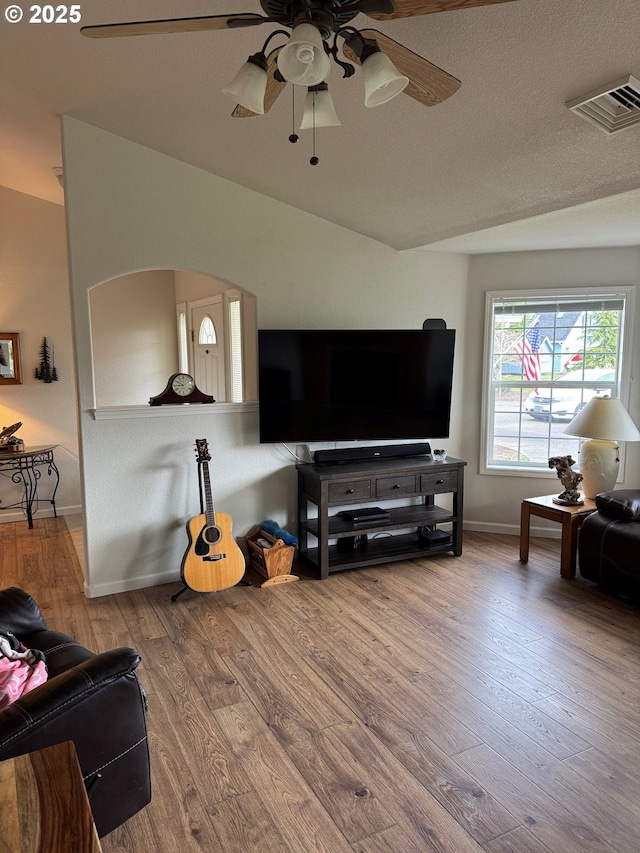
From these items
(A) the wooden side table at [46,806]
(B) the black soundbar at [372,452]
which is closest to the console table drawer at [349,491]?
(B) the black soundbar at [372,452]

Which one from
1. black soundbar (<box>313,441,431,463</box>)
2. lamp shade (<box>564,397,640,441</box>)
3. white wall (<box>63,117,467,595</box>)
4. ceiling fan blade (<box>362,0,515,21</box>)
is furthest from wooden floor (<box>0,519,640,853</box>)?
ceiling fan blade (<box>362,0,515,21</box>)

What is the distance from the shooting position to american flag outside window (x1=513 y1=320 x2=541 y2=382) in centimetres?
472

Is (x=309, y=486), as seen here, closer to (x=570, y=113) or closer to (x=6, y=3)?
(x=570, y=113)

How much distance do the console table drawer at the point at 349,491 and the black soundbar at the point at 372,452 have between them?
0.28 m

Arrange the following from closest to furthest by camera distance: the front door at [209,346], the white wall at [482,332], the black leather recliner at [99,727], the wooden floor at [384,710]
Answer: the black leather recliner at [99,727], the wooden floor at [384,710], the white wall at [482,332], the front door at [209,346]

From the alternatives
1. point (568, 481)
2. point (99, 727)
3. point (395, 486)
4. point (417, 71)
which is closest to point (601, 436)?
point (568, 481)

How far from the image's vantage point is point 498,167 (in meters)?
3.01

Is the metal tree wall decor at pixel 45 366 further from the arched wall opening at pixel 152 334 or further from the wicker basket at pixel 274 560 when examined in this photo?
the wicker basket at pixel 274 560

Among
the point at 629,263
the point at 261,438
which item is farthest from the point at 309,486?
the point at 629,263

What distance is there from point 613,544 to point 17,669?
3.28 meters

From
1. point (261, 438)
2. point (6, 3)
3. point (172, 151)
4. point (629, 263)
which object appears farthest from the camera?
point (629, 263)

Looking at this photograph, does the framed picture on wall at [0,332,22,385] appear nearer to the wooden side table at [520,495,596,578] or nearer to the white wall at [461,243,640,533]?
the white wall at [461,243,640,533]

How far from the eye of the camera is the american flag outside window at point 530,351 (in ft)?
15.5

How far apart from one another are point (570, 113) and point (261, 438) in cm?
258
